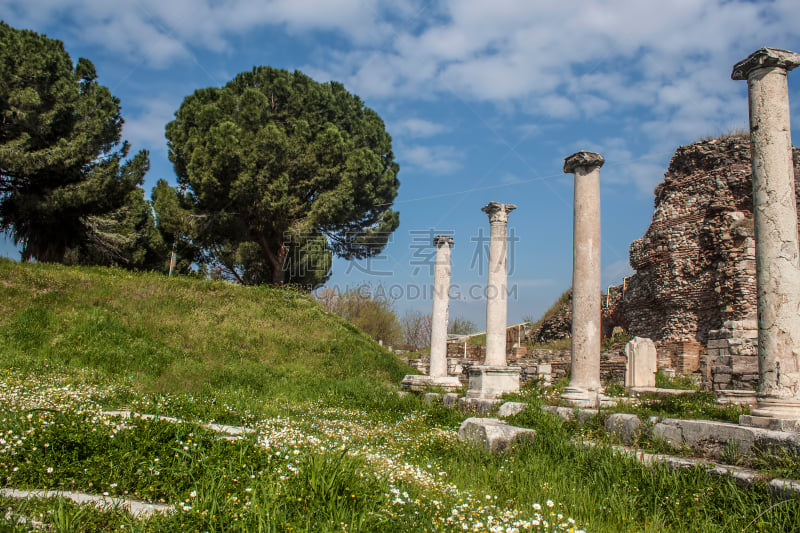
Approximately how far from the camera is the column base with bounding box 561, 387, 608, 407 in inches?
357

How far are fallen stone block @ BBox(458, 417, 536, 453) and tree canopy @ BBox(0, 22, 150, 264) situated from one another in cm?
1997

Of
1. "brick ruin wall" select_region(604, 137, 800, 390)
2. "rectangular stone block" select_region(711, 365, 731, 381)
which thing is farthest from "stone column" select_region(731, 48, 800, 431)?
"brick ruin wall" select_region(604, 137, 800, 390)

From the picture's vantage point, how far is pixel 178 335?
51.0 ft

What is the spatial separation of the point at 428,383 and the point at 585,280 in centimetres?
593


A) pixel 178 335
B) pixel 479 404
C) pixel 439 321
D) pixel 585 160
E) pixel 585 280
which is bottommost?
pixel 479 404

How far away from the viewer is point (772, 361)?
693 cm

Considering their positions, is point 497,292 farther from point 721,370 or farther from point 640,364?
point 721,370

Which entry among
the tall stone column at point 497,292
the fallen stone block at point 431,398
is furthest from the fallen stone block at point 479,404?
the fallen stone block at point 431,398

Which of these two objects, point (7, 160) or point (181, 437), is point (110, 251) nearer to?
point (7, 160)

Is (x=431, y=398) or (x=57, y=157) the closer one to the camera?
(x=431, y=398)

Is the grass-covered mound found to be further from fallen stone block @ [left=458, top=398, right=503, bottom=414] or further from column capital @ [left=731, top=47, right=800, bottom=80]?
column capital @ [left=731, top=47, right=800, bottom=80]

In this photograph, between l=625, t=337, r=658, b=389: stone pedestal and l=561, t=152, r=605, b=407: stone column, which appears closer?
l=561, t=152, r=605, b=407: stone column

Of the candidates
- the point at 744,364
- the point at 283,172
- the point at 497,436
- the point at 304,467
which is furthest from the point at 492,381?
the point at 283,172

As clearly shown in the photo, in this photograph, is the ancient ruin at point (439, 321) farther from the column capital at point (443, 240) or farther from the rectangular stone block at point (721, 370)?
the rectangular stone block at point (721, 370)
